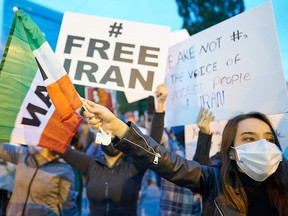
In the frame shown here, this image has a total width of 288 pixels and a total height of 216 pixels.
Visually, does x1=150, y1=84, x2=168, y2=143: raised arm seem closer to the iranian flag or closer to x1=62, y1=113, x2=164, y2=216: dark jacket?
x1=62, y1=113, x2=164, y2=216: dark jacket

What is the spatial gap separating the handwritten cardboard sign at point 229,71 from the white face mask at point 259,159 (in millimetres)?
630

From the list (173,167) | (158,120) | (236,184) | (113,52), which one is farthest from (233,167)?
(113,52)

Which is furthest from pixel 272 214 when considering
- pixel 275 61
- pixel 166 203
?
pixel 166 203

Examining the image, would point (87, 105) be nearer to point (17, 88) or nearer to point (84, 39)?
point (17, 88)

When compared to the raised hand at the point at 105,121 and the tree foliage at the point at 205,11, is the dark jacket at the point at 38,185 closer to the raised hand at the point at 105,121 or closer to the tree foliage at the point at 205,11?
the raised hand at the point at 105,121

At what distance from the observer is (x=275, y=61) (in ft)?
7.53

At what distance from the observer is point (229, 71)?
268 cm

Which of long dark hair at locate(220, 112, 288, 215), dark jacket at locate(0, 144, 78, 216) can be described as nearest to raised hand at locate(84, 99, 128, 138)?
long dark hair at locate(220, 112, 288, 215)

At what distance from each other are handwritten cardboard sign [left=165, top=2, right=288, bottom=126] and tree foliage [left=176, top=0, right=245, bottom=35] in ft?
42.8

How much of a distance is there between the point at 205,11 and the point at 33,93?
1486cm

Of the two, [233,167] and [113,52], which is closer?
[233,167]

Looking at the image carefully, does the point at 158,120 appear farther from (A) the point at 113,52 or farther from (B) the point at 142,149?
(B) the point at 142,149

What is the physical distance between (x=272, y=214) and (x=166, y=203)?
5.07 ft

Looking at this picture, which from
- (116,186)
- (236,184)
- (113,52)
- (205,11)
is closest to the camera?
(236,184)
